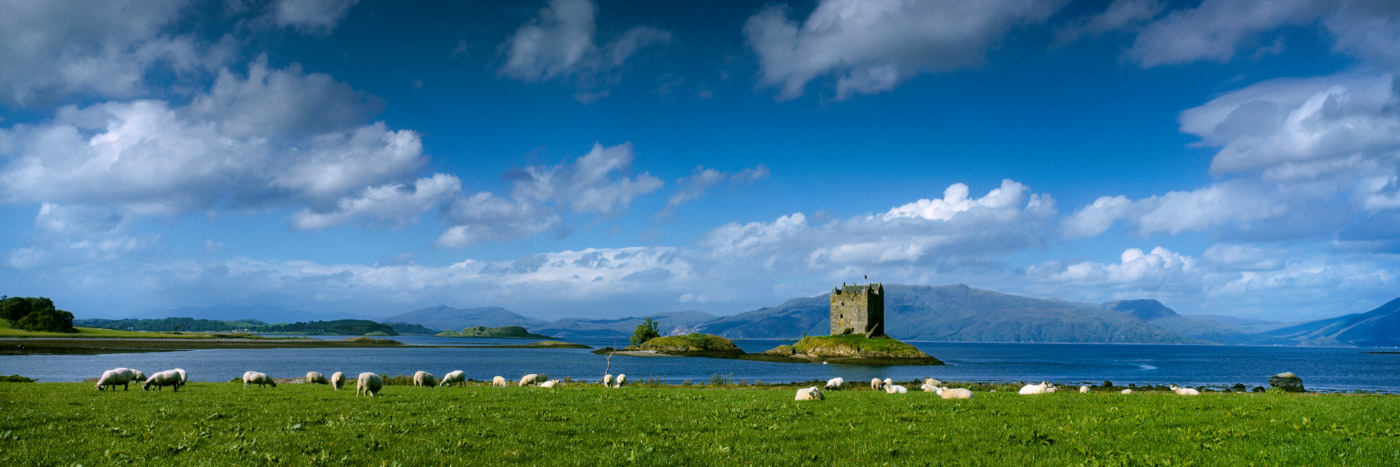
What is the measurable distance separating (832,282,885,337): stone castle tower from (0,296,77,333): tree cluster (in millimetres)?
211081

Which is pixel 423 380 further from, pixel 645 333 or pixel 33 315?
pixel 33 315

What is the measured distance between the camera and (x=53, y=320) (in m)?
183

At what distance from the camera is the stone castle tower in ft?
450

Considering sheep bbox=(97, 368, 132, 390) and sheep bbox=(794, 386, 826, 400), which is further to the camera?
sheep bbox=(97, 368, 132, 390)

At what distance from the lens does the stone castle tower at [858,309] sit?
137m

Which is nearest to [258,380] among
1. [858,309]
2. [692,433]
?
[692,433]

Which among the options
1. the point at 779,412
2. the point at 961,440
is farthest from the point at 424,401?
the point at 961,440

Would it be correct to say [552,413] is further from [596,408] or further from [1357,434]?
[1357,434]

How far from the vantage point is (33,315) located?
181m

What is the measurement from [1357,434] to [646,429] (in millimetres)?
17937

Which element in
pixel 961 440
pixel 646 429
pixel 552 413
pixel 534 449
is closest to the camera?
pixel 534 449

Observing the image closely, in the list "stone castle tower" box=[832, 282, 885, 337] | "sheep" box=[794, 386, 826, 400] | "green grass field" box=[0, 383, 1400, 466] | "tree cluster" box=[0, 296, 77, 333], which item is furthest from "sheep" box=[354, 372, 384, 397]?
"tree cluster" box=[0, 296, 77, 333]

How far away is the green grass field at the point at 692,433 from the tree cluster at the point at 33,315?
220169 mm

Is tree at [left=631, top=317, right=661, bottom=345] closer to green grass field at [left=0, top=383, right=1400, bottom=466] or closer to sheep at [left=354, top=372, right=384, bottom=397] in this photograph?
sheep at [left=354, top=372, right=384, bottom=397]
